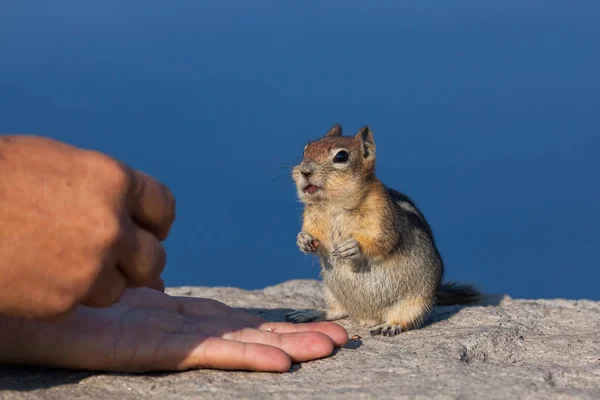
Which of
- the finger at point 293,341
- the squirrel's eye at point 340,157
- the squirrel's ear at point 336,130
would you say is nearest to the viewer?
the finger at point 293,341

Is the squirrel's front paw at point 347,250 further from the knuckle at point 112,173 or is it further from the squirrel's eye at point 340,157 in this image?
the knuckle at point 112,173

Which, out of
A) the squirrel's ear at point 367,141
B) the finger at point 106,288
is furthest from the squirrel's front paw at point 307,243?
the finger at point 106,288

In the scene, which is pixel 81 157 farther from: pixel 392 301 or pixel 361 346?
pixel 392 301

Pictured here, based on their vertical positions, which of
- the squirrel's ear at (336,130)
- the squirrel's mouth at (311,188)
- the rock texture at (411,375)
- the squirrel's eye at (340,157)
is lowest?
the rock texture at (411,375)

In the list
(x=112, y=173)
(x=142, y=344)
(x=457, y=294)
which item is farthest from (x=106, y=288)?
(x=457, y=294)

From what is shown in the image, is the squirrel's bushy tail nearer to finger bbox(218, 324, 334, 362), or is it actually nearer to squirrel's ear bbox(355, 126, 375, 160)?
Result: squirrel's ear bbox(355, 126, 375, 160)

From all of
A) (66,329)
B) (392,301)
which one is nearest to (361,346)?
(392,301)
